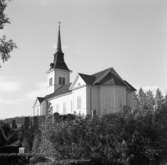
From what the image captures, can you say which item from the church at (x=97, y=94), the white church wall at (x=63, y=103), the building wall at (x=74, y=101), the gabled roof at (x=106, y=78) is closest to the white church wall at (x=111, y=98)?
the church at (x=97, y=94)

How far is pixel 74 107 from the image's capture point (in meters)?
57.5

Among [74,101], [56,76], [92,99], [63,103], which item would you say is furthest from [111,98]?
[56,76]

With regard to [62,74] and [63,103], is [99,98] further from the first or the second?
[62,74]

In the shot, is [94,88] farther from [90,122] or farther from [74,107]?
[90,122]

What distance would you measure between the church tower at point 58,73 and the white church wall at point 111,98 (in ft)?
62.7

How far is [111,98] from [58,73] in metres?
21.4

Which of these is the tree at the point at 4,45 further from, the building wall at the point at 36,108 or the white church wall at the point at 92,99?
the building wall at the point at 36,108

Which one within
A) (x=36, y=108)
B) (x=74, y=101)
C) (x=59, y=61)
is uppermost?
(x=59, y=61)

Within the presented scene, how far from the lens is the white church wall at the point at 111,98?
52438 mm

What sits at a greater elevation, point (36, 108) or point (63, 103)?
point (63, 103)

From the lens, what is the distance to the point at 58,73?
233 ft

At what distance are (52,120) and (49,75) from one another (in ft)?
164

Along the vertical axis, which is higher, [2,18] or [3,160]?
[2,18]

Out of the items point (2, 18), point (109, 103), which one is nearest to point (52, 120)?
point (2, 18)
